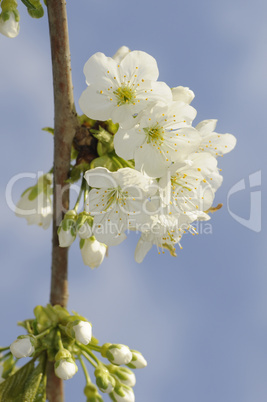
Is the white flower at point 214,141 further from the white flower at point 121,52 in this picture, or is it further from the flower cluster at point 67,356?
the flower cluster at point 67,356

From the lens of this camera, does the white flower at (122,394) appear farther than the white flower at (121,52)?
No

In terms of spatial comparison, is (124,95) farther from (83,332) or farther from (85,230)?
(83,332)

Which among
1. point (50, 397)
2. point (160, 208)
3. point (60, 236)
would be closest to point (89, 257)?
point (60, 236)

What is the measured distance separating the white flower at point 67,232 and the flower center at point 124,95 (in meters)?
0.57

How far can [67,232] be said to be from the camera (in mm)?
2309

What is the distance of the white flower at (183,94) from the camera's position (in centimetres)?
219

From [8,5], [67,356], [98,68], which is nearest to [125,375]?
[67,356]

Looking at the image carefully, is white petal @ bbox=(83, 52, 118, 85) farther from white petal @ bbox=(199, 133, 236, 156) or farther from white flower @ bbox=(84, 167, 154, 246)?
white petal @ bbox=(199, 133, 236, 156)

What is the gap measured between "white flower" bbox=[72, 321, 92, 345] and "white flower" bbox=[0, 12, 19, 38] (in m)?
1.31

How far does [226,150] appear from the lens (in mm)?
2516

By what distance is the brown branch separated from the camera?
2.08m

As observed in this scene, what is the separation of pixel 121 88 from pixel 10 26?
0.53 metres

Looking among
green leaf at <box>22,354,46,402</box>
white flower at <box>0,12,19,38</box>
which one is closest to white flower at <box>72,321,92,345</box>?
green leaf at <box>22,354,46,402</box>

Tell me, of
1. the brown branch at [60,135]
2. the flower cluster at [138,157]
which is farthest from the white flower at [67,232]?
the brown branch at [60,135]
